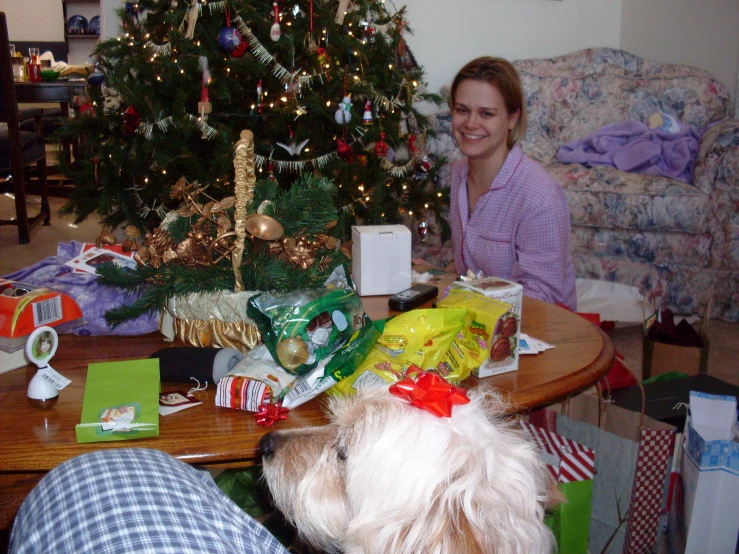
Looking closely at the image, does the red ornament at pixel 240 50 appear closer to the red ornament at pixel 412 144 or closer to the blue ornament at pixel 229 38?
the blue ornament at pixel 229 38

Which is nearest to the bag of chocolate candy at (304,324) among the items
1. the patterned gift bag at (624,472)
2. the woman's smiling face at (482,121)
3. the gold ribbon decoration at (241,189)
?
the gold ribbon decoration at (241,189)

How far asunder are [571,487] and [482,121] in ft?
4.25

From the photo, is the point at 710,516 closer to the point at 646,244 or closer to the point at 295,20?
the point at 646,244

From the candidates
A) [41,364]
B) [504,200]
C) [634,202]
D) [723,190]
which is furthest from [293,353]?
[723,190]

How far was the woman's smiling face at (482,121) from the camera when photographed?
221 centimetres

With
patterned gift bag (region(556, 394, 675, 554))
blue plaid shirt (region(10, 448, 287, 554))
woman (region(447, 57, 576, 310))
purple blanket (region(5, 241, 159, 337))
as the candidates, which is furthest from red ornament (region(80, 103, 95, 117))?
blue plaid shirt (region(10, 448, 287, 554))

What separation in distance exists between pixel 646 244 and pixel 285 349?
2893 mm

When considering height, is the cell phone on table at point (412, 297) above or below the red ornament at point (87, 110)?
below

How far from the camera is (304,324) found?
1133 millimetres

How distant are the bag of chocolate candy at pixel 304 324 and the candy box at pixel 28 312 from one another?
44 centimetres

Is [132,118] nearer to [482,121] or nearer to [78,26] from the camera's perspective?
[482,121]

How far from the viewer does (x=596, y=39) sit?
16.9ft

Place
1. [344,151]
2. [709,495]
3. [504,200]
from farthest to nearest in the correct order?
[344,151]
[504,200]
[709,495]

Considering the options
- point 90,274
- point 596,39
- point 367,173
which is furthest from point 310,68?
point 596,39
